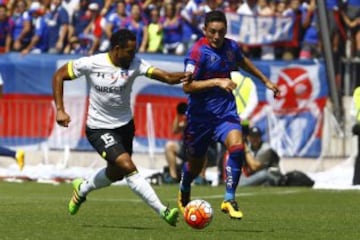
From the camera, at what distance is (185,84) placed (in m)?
14.6

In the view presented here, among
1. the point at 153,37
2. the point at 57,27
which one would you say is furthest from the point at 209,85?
the point at 57,27

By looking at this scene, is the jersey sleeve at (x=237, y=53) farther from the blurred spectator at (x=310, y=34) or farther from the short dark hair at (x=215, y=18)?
the blurred spectator at (x=310, y=34)

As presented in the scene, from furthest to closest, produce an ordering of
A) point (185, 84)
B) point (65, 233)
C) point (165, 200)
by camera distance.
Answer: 1. point (165, 200)
2. point (185, 84)
3. point (65, 233)

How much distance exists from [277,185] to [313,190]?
71.7 inches

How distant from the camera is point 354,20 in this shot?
90.2ft

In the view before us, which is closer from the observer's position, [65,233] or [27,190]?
[65,233]

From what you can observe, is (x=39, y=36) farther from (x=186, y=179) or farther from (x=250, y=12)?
(x=186, y=179)

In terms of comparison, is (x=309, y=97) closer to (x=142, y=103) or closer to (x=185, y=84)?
(x=142, y=103)

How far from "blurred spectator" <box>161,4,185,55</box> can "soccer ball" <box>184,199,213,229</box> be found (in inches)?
609

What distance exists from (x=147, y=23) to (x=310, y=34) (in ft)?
12.2

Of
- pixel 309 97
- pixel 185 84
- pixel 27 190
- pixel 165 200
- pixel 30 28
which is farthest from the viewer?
pixel 30 28

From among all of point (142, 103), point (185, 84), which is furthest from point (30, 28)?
point (185, 84)

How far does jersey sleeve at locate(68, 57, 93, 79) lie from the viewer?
14.2 metres

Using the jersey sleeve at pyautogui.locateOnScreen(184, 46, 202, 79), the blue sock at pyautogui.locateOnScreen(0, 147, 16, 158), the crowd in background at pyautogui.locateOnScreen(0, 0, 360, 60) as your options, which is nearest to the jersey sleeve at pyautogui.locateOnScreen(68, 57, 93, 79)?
the jersey sleeve at pyautogui.locateOnScreen(184, 46, 202, 79)
